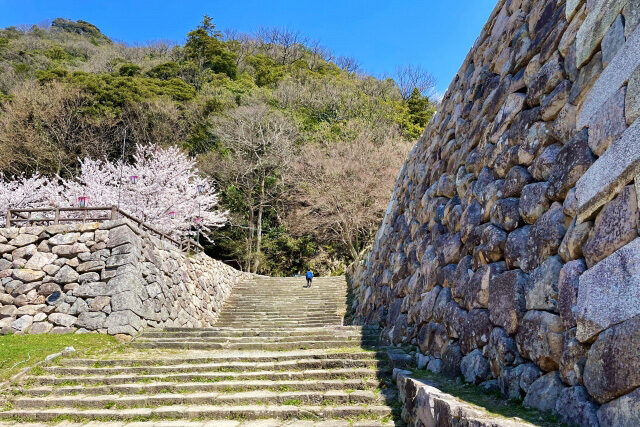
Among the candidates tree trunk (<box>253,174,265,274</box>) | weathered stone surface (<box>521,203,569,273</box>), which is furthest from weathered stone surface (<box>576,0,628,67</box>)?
tree trunk (<box>253,174,265,274</box>)

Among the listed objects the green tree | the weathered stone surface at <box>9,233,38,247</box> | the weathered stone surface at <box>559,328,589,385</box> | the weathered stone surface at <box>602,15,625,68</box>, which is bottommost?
the weathered stone surface at <box>559,328,589,385</box>

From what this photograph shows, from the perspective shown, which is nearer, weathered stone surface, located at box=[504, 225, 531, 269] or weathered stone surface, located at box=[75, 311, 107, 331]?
weathered stone surface, located at box=[504, 225, 531, 269]

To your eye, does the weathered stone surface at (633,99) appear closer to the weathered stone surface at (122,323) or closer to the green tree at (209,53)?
→ the weathered stone surface at (122,323)

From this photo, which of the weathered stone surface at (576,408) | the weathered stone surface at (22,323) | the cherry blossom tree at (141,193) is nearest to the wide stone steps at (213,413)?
the weathered stone surface at (576,408)

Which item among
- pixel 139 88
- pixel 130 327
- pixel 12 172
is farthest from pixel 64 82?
pixel 130 327

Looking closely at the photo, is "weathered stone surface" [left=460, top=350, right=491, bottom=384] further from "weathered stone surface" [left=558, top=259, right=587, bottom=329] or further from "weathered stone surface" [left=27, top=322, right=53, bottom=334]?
"weathered stone surface" [left=27, top=322, right=53, bottom=334]

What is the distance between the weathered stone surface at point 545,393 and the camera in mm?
2494

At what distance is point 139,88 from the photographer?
2580 centimetres

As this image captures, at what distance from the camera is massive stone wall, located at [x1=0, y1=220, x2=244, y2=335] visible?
28.4 feet

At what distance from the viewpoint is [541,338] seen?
8.87 ft

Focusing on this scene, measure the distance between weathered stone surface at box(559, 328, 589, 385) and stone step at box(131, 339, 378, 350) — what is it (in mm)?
4229

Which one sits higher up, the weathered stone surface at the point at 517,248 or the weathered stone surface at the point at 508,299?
the weathered stone surface at the point at 517,248

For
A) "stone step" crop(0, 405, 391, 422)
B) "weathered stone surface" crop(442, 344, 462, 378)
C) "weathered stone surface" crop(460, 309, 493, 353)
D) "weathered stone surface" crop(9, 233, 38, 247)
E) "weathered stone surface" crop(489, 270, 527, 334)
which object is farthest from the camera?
"weathered stone surface" crop(9, 233, 38, 247)

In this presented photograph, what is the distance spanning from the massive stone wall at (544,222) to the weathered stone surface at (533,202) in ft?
0.04
